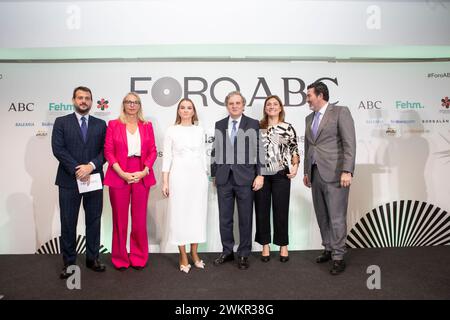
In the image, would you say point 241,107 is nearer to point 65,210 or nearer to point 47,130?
point 65,210

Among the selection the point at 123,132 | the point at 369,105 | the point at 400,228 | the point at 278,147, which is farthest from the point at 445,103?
the point at 123,132

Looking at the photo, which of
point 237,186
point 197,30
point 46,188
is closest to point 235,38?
point 197,30

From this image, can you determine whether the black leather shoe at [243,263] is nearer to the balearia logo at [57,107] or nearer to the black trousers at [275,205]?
the black trousers at [275,205]

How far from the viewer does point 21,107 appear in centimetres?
372

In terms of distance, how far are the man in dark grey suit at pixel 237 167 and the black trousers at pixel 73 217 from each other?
46.3 inches

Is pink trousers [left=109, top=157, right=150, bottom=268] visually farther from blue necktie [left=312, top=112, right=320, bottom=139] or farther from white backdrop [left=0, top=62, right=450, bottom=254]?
blue necktie [left=312, top=112, right=320, bottom=139]

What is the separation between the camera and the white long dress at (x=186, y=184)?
2.92 m

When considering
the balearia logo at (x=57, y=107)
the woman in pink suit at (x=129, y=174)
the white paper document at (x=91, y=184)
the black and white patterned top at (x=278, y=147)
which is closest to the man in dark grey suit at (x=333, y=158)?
the black and white patterned top at (x=278, y=147)

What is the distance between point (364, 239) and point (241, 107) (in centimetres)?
Answer: 231

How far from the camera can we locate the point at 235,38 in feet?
10.7

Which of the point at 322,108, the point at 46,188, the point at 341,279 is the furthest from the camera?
the point at 46,188

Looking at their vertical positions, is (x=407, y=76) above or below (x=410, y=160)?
above

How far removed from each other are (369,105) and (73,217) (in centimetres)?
357

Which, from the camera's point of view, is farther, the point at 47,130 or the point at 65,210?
the point at 47,130
